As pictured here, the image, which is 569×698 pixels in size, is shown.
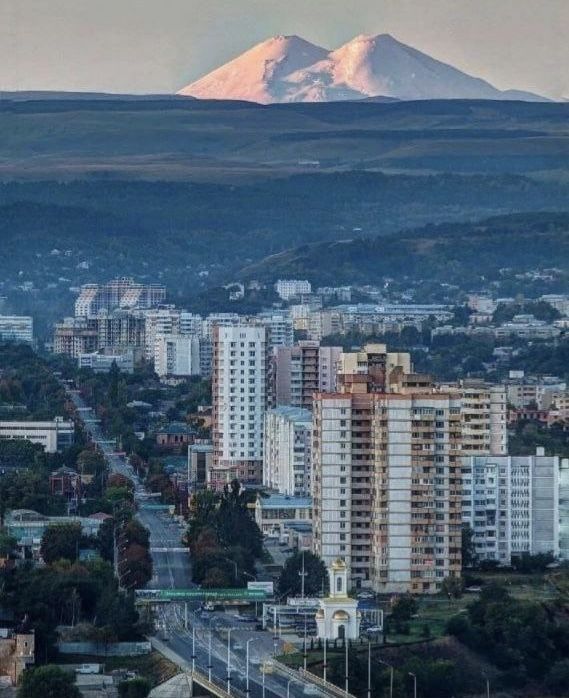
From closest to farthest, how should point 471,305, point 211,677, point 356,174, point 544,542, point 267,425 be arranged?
point 211,677
point 544,542
point 267,425
point 471,305
point 356,174

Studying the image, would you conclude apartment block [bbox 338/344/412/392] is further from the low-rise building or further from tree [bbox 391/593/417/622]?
tree [bbox 391/593/417/622]

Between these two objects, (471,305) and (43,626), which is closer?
(43,626)

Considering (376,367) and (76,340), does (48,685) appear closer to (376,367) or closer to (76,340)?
(376,367)

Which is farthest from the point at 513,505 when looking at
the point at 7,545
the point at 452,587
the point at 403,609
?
the point at 7,545

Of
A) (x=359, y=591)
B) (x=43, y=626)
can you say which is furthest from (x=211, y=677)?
(x=359, y=591)

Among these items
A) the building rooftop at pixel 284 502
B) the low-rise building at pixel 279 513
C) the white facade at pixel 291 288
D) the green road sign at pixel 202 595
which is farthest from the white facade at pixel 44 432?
the white facade at pixel 291 288

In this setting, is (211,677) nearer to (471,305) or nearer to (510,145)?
(471,305)
